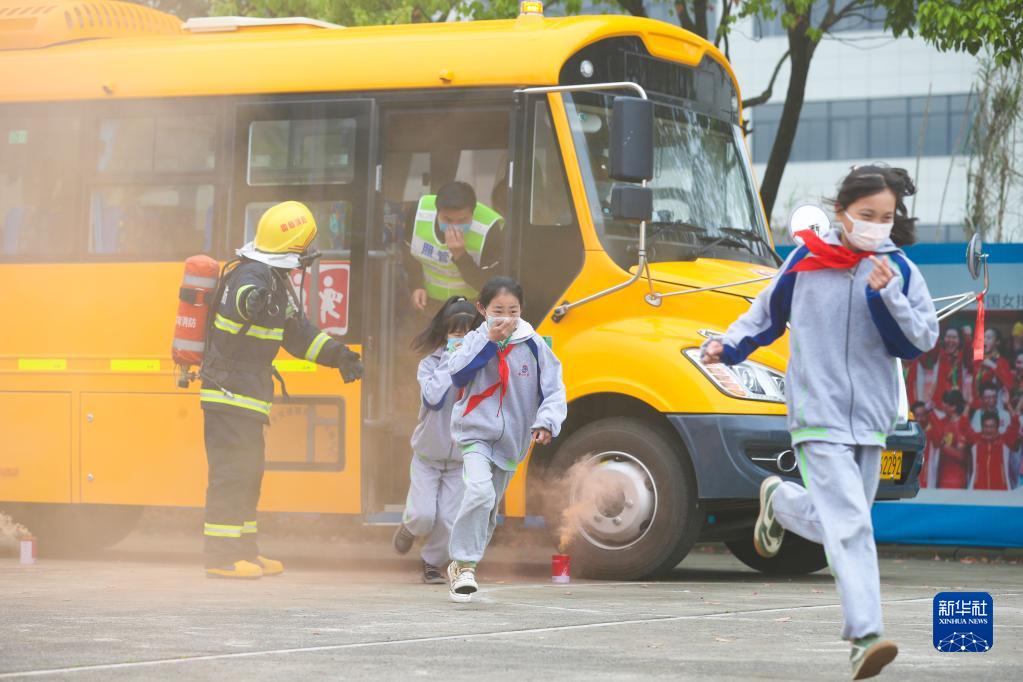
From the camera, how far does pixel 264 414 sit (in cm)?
1012

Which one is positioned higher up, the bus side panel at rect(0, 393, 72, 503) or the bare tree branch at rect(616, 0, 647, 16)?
the bare tree branch at rect(616, 0, 647, 16)

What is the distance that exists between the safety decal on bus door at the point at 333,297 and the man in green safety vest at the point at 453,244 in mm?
408

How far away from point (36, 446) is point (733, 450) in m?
4.45

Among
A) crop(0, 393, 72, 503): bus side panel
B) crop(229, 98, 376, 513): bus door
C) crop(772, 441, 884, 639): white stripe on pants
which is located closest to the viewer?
crop(772, 441, 884, 639): white stripe on pants

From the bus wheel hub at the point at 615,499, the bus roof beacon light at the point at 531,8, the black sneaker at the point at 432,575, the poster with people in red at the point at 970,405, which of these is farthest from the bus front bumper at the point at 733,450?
the poster with people in red at the point at 970,405

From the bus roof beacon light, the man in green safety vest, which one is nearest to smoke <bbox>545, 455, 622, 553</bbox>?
the man in green safety vest

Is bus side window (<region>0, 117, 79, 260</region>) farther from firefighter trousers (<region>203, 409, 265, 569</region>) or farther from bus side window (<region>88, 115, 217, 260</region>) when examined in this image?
firefighter trousers (<region>203, 409, 265, 569</region>)

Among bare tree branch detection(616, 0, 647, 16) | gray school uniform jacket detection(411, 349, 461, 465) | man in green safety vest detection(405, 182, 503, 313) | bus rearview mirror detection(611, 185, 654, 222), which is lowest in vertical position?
gray school uniform jacket detection(411, 349, 461, 465)

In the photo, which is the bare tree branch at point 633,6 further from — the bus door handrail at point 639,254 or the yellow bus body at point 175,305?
the bus door handrail at point 639,254

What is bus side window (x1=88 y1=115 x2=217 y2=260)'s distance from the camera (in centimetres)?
1131

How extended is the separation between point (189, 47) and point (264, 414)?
9.00ft

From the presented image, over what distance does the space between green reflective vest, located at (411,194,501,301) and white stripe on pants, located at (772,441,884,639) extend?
4458 mm

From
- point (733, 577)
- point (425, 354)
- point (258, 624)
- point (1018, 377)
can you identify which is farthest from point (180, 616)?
point (1018, 377)

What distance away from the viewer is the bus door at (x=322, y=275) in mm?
10875
